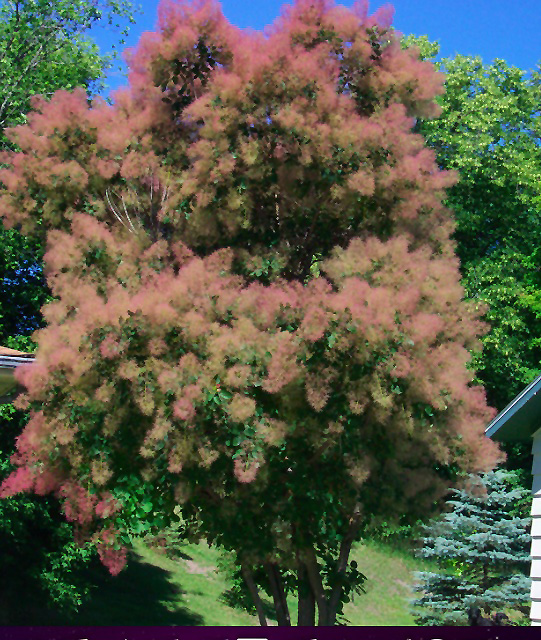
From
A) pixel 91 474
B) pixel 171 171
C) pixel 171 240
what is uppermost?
pixel 171 171

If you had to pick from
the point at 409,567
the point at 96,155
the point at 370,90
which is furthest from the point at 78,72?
the point at 409,567

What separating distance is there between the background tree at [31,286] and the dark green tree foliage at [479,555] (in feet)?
16.9

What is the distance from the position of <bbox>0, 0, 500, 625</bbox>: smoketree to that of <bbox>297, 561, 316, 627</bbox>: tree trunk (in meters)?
0.02

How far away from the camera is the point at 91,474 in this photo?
8.91 metres

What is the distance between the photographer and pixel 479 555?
13.1m

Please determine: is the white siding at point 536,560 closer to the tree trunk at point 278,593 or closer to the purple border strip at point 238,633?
the purple border strip at point 238,633

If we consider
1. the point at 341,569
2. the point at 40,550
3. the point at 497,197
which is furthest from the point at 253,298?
the point at 497,197

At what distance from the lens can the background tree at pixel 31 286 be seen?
13180mm

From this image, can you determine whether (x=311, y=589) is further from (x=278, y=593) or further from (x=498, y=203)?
(x=498, y=203)

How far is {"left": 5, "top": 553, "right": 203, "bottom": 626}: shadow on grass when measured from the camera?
1572 cm

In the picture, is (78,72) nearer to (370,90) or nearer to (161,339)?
(370,90)

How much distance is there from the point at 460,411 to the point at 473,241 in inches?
574

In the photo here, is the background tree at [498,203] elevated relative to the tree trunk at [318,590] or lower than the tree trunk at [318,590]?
elevated

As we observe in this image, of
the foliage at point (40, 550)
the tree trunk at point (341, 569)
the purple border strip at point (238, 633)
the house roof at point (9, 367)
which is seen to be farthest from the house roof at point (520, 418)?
the foliage at point (40, 550)
